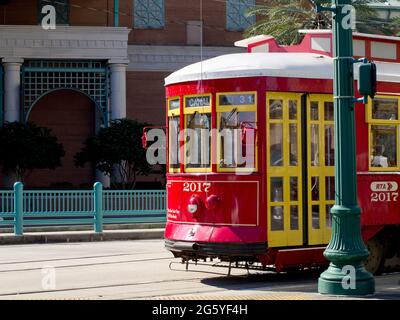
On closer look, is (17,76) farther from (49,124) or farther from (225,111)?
(225,111)

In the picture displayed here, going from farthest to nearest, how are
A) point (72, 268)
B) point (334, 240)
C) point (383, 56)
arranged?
point (72, 268)
point (383, 56)
point (334, 240)

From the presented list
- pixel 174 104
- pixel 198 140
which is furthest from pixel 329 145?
pixel 174 104

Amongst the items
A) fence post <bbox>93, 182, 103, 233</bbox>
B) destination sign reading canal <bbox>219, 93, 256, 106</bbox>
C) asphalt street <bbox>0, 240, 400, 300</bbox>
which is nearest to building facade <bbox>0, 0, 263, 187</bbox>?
fence post <bbox>93, 182, 103, 233</bbox>

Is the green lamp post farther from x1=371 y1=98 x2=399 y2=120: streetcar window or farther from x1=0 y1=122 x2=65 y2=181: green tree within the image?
x1=0 y1=122 x2=65 y2=181: green tree

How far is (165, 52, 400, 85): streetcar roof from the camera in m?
12.9

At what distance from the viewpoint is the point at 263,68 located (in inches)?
508

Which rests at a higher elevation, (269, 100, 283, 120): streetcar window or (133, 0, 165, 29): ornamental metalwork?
(133, 0, 165, 29): ornamental metalwork

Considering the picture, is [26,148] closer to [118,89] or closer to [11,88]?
[11,88]

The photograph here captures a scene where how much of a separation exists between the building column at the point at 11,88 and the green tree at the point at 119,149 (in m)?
2.95

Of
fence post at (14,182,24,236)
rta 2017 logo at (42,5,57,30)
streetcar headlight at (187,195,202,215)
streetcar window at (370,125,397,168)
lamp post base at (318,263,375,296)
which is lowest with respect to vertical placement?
lamp post base at (318,263,375,296)

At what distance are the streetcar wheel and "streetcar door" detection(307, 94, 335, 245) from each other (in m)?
1.06

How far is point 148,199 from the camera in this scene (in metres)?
24.3
